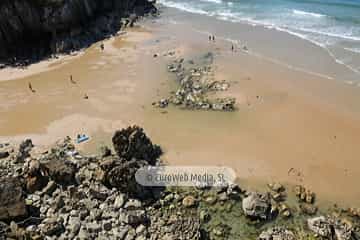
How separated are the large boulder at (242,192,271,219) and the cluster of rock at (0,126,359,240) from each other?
50 mm

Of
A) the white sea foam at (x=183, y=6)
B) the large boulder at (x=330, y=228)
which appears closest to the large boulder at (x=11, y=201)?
the large boulder at (x=330, y=228)

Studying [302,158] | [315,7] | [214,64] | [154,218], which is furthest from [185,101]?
[315,7]

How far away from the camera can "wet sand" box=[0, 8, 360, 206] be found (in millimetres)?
24469

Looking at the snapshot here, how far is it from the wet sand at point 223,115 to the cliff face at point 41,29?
10.7 ft

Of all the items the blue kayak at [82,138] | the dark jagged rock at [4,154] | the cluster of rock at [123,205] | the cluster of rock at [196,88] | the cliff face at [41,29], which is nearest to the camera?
the cluster of rock at [123,205]

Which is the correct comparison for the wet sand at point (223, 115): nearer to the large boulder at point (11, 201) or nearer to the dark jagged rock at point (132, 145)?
the dark jagged rock at point (132, 145)

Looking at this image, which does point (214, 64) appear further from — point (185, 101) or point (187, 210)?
point (187, 210)

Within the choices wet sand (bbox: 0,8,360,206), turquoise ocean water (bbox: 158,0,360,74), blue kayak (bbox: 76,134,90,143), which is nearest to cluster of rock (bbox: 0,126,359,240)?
wet sand (bbox: 0,8,360,206)

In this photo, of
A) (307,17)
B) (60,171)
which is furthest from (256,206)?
(307,17)

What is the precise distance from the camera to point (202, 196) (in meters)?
21.9

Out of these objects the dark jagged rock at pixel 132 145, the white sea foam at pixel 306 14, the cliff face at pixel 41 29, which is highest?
the white sea foam at pixel 306 14

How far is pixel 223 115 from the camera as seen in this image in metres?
29.4

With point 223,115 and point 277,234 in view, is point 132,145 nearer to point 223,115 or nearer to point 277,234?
point 223,115

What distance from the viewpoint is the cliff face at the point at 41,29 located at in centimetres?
4016
